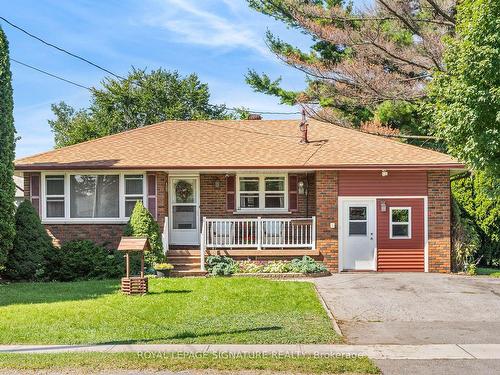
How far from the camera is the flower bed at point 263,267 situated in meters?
16.3

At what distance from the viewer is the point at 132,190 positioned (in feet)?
58.7

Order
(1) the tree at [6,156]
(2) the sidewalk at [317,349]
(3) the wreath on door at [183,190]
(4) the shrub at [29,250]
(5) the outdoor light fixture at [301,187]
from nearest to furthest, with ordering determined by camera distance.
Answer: (2) the sidewalk at [317,349]
(1) the tree at [6,156]
(4) the shrub at [29,250]
(5) the outdoor light fixture at [301,187]
(3) the wreath on door at [183,190]

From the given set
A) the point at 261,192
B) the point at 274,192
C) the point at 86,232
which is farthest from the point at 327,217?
the point at 86,232

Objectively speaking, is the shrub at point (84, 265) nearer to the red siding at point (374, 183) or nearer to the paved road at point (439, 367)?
the red siding at point (374, 183)

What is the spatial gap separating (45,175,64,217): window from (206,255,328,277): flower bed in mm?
4879

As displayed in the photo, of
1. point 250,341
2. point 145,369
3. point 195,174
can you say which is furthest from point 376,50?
point 145,369

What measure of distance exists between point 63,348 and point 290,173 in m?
11.2

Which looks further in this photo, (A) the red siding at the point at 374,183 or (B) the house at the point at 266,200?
(A) the red siding at the point at 374,183

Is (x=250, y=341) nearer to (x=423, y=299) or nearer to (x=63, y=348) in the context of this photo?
(x=63, y=348)

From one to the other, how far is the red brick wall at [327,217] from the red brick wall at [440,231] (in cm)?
280

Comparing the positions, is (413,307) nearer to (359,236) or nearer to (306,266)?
(306,266)

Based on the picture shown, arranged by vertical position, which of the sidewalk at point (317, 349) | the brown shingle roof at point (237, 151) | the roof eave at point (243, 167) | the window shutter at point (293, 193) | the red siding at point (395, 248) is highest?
the brown shingle roof at point (237, 151)

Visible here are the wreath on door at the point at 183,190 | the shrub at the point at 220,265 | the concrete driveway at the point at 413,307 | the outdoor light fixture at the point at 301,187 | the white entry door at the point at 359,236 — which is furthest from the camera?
the wreath on door at the point at 183,190

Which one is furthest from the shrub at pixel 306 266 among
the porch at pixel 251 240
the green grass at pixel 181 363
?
the green grass at pixel 181 363
